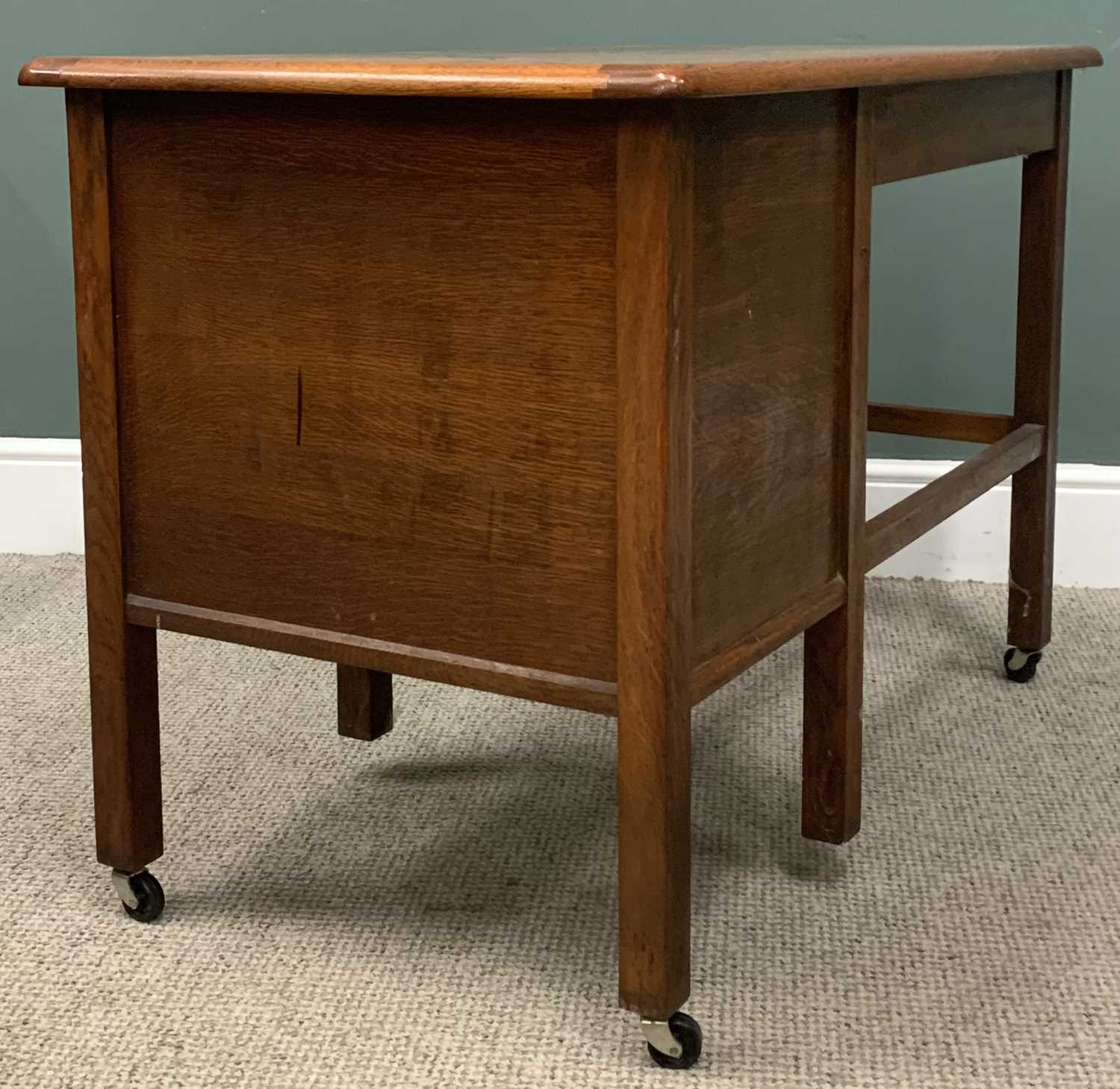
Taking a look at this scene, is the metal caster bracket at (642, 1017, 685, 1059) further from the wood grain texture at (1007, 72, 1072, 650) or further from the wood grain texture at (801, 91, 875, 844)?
the wood grain texture at (1007, 72, 1072, 650)

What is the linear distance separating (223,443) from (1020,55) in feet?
2.47

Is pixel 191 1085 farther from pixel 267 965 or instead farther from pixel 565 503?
pixel 565 503

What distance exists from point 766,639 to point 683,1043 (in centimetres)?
28

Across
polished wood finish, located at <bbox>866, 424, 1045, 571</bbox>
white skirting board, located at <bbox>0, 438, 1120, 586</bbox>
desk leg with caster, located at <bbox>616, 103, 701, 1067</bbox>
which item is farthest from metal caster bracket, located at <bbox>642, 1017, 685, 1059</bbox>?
white skirting board, located at <bbox>0, 438, 1120, 586</bbox>

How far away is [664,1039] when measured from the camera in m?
1.12

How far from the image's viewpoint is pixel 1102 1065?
1133 millimetres

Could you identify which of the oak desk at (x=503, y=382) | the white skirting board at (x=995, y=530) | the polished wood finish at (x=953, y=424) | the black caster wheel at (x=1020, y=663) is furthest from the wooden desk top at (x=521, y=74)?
the white skirting board at (x=995, y=530)

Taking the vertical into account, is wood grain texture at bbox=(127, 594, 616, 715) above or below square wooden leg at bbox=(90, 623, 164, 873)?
above

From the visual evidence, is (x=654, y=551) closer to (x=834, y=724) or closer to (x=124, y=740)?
(x=834, y=724)

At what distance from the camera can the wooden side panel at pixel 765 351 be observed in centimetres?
108

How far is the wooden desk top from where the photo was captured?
961 millimetres

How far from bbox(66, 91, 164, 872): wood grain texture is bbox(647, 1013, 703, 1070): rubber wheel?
0.45 metres

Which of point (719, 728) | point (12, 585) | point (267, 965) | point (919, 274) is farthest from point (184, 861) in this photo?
point (919, 274)

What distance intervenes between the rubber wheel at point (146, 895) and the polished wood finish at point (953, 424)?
89 centimetres
